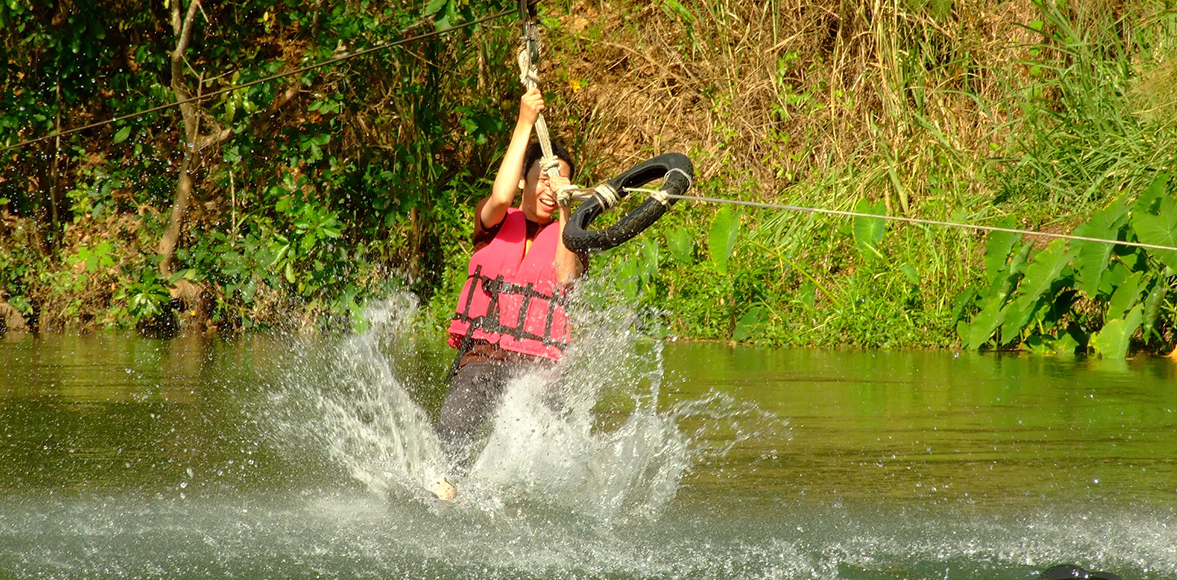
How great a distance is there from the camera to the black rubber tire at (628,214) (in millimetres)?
4445

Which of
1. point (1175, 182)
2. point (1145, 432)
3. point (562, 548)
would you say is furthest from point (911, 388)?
point (562, 548)

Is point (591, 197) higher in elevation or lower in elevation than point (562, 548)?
higher

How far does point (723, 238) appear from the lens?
33.4ft

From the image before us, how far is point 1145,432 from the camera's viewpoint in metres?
5.99

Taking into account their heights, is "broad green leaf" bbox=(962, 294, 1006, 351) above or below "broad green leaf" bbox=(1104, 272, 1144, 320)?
below

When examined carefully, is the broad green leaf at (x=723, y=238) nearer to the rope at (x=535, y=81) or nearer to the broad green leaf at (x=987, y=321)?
the broad green leaf at (x=987, y=321)

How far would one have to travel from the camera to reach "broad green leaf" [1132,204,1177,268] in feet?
27.1

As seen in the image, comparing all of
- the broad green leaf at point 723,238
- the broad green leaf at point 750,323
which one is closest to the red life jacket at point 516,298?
the broad green leaf at point 723,238

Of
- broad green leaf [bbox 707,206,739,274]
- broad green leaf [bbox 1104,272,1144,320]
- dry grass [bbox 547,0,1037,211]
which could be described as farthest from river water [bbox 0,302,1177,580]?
dry grass [bbox 547,0,1037,211]

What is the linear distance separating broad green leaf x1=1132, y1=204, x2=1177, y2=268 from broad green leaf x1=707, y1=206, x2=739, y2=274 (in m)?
2.95

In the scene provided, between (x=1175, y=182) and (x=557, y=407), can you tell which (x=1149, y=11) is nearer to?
(x=1175, y=182)

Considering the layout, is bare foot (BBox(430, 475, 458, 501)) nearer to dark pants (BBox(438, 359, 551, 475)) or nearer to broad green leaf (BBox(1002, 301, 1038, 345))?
dark pants (BBox(438, 359, 551, 475))

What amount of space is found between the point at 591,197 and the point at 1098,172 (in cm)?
663

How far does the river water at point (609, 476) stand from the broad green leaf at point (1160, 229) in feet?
2.44
